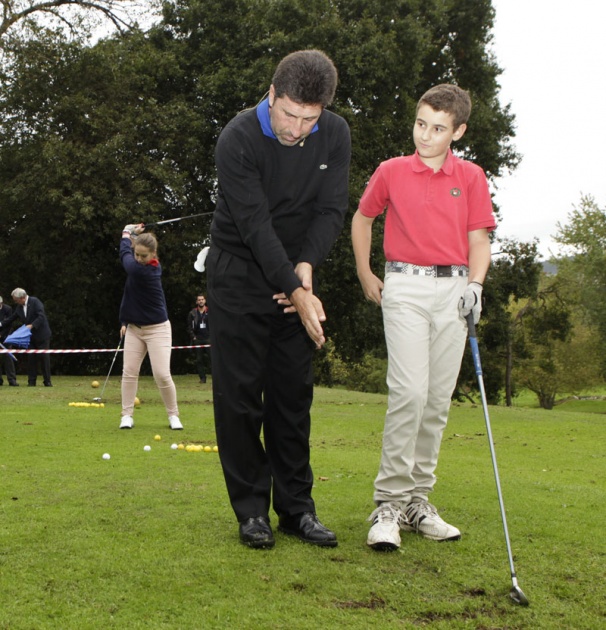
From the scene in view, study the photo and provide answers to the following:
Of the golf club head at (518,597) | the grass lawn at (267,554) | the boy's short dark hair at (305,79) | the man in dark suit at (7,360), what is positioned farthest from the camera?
the man in dark suit at (7,360)

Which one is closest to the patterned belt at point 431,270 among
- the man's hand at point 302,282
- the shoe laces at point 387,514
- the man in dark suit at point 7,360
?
the man's hand at point 302,282

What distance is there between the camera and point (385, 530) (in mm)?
3916

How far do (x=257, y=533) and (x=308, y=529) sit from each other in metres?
0.27

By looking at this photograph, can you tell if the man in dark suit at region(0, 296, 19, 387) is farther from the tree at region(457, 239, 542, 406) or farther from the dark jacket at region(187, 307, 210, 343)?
the tree at region(457, 239, 542, 406)

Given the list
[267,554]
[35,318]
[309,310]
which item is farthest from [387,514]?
[35,318]

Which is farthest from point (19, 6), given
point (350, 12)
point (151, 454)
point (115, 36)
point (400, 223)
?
point (400, 223)

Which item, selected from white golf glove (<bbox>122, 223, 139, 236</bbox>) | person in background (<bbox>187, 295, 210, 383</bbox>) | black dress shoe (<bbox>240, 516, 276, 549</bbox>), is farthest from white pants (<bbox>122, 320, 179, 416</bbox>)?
person in background (<bbox>187, 295, 210, 383</bbox>)

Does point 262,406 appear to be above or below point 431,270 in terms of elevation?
below

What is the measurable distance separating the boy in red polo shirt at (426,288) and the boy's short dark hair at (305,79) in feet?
2.47

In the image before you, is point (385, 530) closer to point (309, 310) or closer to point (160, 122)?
point (309, 310)

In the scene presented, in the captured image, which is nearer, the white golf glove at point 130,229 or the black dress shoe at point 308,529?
the black dress shoe at point 308,529

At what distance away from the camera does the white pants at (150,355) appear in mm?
9391

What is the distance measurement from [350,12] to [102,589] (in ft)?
83.4

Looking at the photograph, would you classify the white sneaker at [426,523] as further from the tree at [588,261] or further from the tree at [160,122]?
the tree at [588,261]
